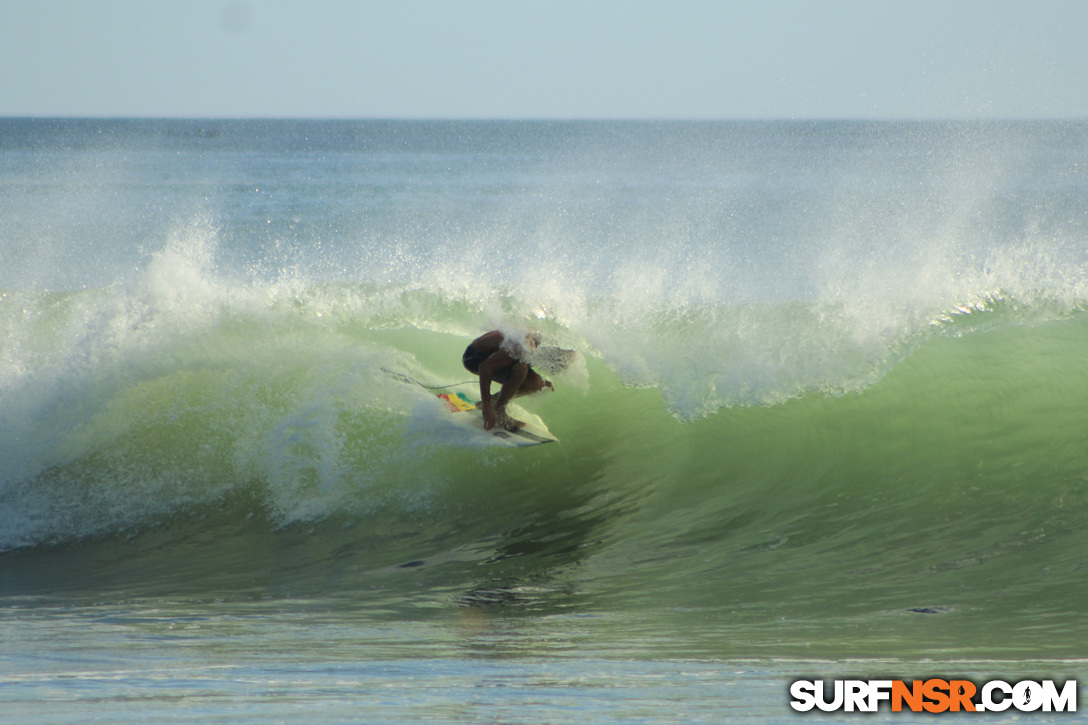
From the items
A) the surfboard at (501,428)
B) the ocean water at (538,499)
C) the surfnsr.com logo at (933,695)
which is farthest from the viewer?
the surfboard at (501,428)

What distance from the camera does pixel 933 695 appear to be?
3.01 m

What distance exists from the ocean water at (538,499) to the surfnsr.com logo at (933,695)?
101mm

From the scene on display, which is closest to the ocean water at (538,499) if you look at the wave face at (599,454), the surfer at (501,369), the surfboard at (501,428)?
the wave face at (599,454)

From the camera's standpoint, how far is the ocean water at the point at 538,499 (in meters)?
3.39

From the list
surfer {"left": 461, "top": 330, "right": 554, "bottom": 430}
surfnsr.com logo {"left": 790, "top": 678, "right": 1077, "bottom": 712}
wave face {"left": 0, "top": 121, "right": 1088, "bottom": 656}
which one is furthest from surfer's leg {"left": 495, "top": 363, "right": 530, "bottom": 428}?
surfnsr.com logo {"left": 790, "top": 678, "right": 1077, "bottom": 712}

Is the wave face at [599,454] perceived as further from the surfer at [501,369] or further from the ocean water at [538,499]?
the surfer at [501,369]

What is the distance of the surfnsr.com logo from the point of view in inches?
112

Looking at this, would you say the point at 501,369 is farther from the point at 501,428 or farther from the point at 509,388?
the point at 501,428

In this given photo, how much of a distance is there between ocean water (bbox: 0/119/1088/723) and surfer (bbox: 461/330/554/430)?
0.29m

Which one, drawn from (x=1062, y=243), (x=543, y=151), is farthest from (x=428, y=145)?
(x=1062, y=243)

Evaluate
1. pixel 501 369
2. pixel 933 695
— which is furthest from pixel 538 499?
pixel 933 695

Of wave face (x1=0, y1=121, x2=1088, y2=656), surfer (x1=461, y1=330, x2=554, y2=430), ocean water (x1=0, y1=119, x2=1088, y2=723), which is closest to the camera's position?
ocean water (x1=0, y1=119, x2=1088, y2=723)

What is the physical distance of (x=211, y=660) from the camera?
3.51 metres

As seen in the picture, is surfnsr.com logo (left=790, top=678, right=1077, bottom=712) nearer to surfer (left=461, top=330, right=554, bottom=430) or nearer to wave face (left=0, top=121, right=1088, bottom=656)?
wave face (left=0, top=121, right=1088, bottom=656)
